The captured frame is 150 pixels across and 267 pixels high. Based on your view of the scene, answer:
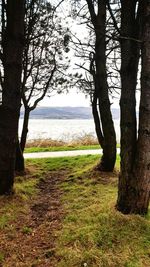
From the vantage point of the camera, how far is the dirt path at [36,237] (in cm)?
375

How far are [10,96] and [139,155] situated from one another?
263 cm

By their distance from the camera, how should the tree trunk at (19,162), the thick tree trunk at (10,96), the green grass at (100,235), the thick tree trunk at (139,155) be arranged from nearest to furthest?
the green grass at (100,235)
the thick tree trunk at (139,155)
the thick tree trunk at (10,96)
the tree trunk at (19,162)

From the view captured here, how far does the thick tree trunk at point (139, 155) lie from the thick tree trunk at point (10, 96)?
2107mm

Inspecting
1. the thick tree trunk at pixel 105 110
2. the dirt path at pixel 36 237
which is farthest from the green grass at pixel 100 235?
the thick tree trunk at pixel 105 110

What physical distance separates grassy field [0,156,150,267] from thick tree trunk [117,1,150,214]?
0.22 meters

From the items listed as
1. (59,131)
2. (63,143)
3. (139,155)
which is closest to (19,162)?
(139,155)

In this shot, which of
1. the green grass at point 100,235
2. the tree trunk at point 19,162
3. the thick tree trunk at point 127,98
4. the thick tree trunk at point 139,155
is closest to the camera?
the green grass at point 100,235

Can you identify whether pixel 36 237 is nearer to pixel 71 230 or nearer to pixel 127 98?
pixel 71 230

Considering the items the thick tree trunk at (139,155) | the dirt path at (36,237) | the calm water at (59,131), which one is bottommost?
the calm water at (59,131)

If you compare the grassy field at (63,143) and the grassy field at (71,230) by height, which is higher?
the grassy field at (71,230)

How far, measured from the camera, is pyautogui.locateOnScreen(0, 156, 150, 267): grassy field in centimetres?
371

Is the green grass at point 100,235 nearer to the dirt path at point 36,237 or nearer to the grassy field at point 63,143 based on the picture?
A: the dirt path at point 36,237

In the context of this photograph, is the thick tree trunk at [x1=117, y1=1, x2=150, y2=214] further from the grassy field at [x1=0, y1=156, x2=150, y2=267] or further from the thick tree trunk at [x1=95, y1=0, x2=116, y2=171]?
the thick tree trunk at [x1=95, y1=0, x2=116, y2=171]

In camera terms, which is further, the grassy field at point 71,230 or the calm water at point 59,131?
the calm water at point 59,131
